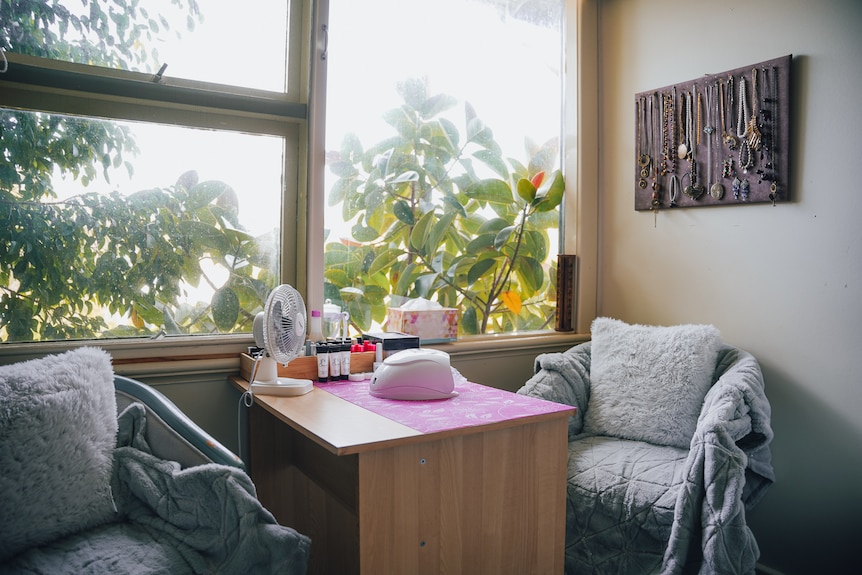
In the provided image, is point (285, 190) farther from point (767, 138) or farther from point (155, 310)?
point (767, 138)

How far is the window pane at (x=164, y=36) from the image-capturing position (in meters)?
2.00

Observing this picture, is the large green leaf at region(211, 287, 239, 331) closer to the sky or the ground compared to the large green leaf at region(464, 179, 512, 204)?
closer to the ground

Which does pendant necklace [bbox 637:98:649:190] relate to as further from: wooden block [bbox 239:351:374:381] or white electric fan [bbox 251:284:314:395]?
white electric fan [bbox 251:284:314:395]

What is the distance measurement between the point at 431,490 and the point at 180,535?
624 millimetres

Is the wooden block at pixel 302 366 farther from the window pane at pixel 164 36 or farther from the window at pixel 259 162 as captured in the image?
the window pane at pixel 164 36

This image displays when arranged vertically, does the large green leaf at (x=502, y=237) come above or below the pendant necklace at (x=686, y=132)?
below

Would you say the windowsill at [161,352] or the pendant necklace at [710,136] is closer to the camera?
the windowsill at [161,352]

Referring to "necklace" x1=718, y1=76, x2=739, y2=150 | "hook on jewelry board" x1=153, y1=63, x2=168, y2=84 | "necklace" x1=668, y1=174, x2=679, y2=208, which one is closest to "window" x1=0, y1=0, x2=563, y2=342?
"hook on jewelry board" x1=153, y1=63, x2=168, y2=84

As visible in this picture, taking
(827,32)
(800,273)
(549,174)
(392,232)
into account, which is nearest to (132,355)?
(392,232)

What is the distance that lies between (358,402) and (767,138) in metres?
1.87

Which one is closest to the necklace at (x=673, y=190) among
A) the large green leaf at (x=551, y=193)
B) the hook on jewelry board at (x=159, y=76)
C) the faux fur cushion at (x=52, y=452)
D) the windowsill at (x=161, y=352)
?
the large green leaf at (x=551, y=193)

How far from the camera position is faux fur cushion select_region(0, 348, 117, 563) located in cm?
136

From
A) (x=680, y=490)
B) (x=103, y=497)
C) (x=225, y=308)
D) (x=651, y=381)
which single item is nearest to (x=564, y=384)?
(x=651, y=381)

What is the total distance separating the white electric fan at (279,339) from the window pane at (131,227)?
421 mm
